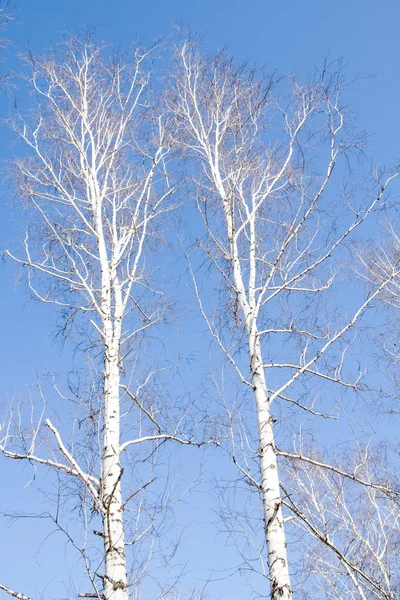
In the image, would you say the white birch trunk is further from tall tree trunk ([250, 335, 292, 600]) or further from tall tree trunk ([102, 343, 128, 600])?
tall tree trunk ([250, 335, 292, 600])

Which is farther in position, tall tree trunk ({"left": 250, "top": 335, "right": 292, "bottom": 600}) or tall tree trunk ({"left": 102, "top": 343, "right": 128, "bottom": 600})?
tall tree trunk ({"left": 102, "top": 343, "right": 128, "bottom": 600})

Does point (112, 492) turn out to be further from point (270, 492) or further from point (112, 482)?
point (270, 492)

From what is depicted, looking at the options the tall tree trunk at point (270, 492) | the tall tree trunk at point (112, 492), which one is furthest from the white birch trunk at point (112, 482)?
the tall tree trunk at point (270, 492)

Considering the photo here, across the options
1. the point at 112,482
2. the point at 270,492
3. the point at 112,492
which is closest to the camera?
the point at 112,492

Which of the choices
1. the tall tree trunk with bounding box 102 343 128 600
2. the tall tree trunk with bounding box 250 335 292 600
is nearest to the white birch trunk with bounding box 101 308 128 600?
the tall tree trunk with bounding box 102 343 128 600

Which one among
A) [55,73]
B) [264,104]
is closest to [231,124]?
[264,104]

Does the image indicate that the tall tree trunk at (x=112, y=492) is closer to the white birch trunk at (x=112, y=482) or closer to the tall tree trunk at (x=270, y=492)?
the white birch trunk at (x=112, y=482)

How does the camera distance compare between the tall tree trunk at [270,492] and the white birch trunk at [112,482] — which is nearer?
the tall tree trunk at [270,492]

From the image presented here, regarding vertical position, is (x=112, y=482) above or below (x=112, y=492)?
above

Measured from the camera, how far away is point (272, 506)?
14.8 ft

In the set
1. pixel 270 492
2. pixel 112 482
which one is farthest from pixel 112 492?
pixel 270 492

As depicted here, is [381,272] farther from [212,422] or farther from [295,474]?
[212,422]

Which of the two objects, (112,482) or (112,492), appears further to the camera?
(112,482)

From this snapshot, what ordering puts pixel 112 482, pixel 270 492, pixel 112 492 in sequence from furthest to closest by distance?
pixel 112 482 → pixel 270 492 → pixel 112 492
